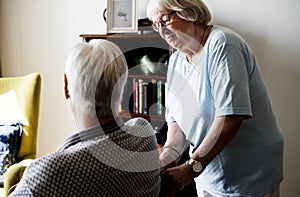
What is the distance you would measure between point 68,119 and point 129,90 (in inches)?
32.7

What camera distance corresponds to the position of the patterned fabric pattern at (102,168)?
2.71ft

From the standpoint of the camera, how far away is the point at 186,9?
1255 millimetres

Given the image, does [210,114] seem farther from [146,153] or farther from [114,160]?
[114,160]

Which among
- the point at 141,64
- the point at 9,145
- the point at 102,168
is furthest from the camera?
the point at 141,64

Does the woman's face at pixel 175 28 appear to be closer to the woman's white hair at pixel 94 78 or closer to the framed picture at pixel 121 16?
the woman's white hair at pixel 94 78

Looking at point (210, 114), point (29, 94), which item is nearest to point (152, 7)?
point (210, 114)

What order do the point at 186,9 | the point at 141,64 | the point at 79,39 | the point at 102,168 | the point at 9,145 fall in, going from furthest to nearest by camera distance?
the point at 79,39 < the point at 141,64 < the point at 9,145 < the point at 186,9 < the point at 102,168

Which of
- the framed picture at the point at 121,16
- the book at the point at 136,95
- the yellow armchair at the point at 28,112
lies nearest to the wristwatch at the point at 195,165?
the book at the point at 136,95

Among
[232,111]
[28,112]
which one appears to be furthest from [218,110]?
[28,112]

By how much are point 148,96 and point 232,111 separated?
1217 millimetres


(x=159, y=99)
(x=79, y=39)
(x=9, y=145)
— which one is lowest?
(x=9, y=145)

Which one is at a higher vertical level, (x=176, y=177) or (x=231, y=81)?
(x=231, y=81)

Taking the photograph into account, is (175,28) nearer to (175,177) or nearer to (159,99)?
(175,177)

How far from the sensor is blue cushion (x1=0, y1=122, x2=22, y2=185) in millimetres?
2223
